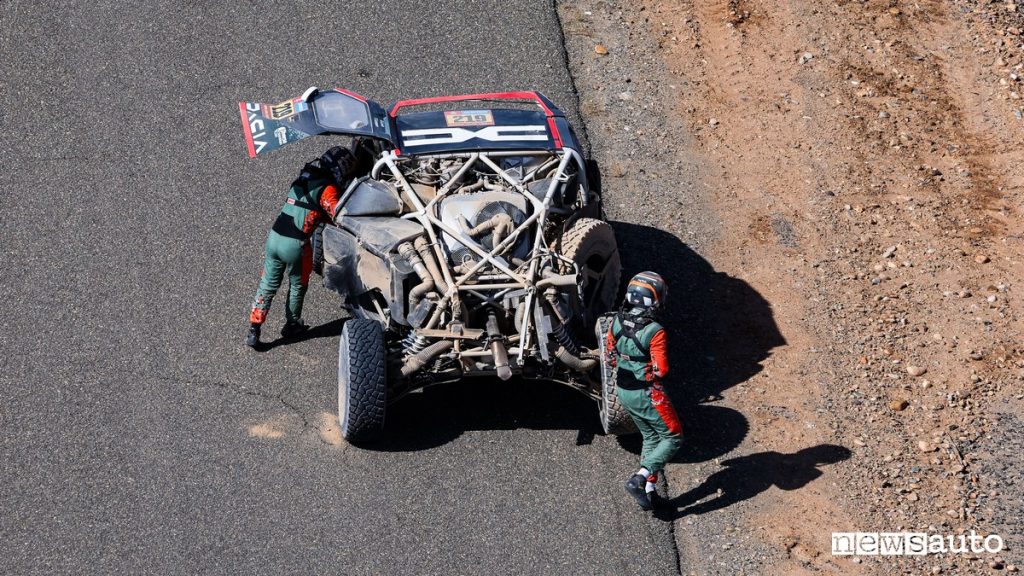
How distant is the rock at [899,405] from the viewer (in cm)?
993

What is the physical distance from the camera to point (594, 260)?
9656 millimetres

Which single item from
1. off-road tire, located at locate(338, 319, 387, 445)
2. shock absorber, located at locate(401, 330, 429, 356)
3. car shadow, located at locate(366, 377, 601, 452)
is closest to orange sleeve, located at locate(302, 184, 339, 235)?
off-road tire, located at locate(338, 319, 387, 445)

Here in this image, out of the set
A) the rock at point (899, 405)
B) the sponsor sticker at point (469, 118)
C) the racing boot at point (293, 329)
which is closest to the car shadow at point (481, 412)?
the racing boot at point (293, 329)

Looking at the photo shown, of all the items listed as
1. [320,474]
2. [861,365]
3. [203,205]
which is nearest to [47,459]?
[320,474]

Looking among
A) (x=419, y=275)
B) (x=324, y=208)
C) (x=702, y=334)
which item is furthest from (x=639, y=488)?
(x=324, y=208)

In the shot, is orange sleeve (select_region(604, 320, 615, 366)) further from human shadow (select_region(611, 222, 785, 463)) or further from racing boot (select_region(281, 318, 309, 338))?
racing boot (select_region(281, 318, 309, 338))

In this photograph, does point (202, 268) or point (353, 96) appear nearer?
point (353, 96)

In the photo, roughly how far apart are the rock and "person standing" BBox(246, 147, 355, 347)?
4.89 metres

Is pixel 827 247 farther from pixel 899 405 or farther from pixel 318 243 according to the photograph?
pixel 318 243

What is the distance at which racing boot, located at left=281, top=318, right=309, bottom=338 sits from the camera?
10.3 m

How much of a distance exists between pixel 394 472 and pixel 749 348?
349 cm

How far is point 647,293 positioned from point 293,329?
11.2 feet

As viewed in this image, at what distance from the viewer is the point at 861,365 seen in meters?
10.4

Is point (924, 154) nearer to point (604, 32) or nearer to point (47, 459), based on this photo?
point (604, 32)
